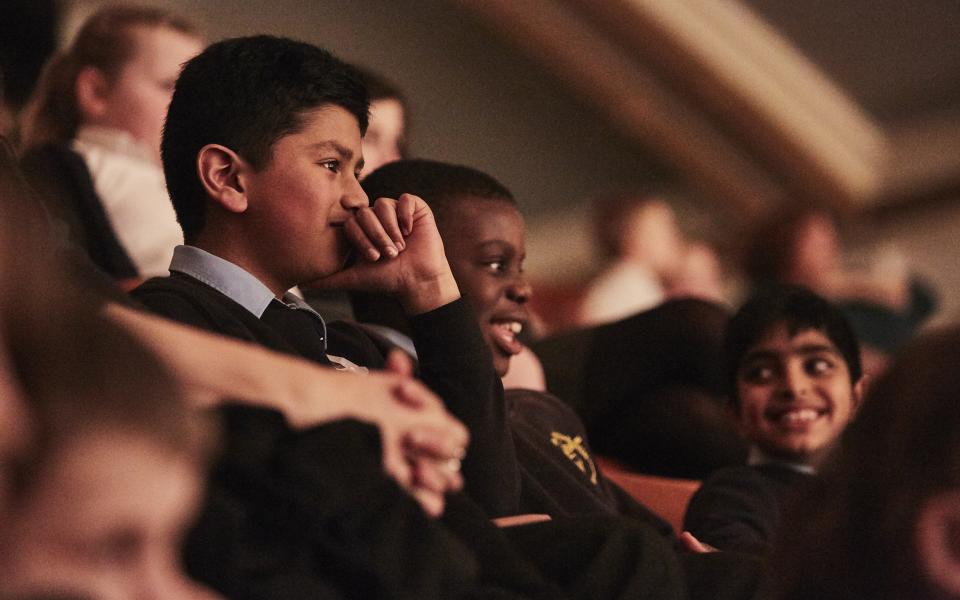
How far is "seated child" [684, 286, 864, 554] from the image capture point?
4.18 ft

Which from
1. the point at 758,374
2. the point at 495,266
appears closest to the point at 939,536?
the point at 495,266

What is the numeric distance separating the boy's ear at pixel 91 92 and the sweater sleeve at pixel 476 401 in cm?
87

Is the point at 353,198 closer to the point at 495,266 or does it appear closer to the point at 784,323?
the point at 495,266

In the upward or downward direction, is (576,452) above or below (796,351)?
below

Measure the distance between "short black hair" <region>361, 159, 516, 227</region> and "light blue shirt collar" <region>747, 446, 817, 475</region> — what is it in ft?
1.16

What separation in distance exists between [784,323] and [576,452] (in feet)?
1.00

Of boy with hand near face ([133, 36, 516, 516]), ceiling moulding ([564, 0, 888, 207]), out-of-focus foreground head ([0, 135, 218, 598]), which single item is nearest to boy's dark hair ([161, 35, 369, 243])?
boy with hand near face ([133, 36, 516, 516])

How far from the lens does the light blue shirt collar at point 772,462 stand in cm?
129

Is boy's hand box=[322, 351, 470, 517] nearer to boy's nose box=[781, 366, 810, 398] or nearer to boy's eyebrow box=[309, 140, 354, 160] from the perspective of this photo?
boy's eyebrow box=[309, 140, 354, 160]

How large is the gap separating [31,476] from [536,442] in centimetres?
67

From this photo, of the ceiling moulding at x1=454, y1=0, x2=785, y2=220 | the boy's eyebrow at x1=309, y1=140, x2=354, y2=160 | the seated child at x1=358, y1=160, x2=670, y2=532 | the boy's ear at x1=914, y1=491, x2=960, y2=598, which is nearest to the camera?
the boy's ear at x1=914, y1=491, x2=960, y2=598

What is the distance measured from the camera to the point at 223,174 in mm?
984

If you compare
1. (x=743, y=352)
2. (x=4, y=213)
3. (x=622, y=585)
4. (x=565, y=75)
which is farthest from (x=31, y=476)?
(x=565, y=75)

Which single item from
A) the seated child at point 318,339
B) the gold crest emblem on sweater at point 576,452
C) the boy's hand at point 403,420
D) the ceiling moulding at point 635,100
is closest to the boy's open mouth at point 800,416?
the gold crest emblem on sweater at point 576,452
